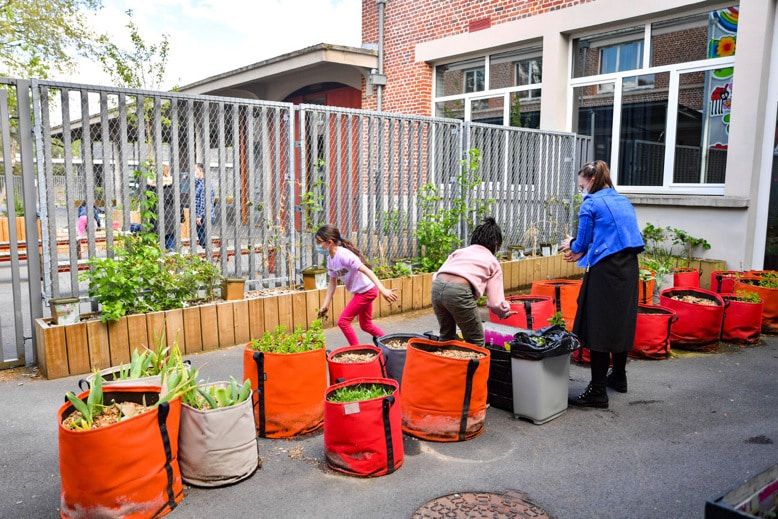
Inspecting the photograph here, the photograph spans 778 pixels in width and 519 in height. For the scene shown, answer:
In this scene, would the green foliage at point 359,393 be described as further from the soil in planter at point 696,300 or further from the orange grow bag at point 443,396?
the soil in planter at point 696,300

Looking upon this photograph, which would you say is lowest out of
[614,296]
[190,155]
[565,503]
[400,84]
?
[565,503]

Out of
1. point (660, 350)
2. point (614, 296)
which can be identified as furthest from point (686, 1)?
point (614, 296)

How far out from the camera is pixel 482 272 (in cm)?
478

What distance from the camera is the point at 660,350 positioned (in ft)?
20.7

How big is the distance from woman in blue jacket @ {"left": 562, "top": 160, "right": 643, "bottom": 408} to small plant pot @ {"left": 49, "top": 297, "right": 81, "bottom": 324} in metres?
4.55

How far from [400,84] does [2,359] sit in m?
11.1

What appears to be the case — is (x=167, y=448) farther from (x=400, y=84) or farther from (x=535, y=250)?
(x=400, y=84)

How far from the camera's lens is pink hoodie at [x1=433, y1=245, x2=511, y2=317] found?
4.77m

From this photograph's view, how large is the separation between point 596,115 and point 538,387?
28.3 feet

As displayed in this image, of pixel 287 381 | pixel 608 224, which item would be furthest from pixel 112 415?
pixel 608 224

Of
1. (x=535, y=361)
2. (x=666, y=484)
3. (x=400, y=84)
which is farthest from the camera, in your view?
(x=400, y=84)

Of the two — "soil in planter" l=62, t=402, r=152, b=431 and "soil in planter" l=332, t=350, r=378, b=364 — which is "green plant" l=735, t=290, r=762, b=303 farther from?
"soil in planter" l=62, t=402, r=152, b=431

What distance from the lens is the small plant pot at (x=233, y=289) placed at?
6.77 m

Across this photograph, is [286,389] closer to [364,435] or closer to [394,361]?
[364,435]
